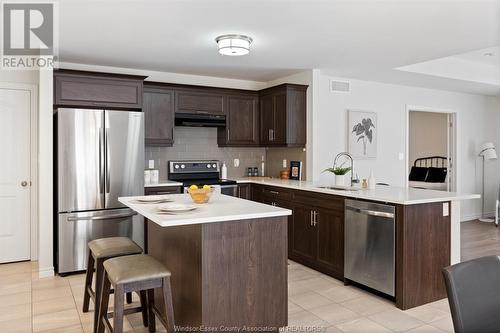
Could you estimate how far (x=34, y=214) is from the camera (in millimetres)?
4816

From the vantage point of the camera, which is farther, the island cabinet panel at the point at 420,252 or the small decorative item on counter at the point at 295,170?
the small decorative item on counter at the point at 295,170

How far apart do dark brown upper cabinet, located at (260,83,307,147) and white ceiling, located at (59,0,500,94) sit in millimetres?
310

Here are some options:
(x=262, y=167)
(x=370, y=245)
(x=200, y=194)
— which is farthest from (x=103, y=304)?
(x=262, y=167)

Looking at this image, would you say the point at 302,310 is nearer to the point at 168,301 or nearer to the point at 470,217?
the point at 168,301

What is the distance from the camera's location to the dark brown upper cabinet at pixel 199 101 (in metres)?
5.30

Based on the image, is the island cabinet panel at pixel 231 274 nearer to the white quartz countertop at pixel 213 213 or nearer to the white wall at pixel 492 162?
the white quartz countertop at pixel 213 213

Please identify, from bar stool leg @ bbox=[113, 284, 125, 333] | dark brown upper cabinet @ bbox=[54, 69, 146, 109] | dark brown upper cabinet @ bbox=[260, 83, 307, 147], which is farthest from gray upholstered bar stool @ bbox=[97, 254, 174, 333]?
dark brown upper cabinet @ bbox=[260, 83, 307, 147]

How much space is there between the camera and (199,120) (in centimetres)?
544

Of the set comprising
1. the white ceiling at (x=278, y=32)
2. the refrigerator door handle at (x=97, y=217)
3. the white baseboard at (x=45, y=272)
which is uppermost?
the white ceiling at (x=278, y=32)

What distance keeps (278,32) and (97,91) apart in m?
2.24

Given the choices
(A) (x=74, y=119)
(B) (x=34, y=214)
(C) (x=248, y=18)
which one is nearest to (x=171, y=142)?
(A) (x=74, y=119)

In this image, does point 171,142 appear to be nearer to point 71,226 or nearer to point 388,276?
point 71,226

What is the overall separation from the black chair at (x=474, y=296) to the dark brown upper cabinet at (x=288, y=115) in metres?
3.95

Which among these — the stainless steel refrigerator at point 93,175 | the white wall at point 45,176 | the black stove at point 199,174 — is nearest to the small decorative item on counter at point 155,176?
the black stove at point 199,174
